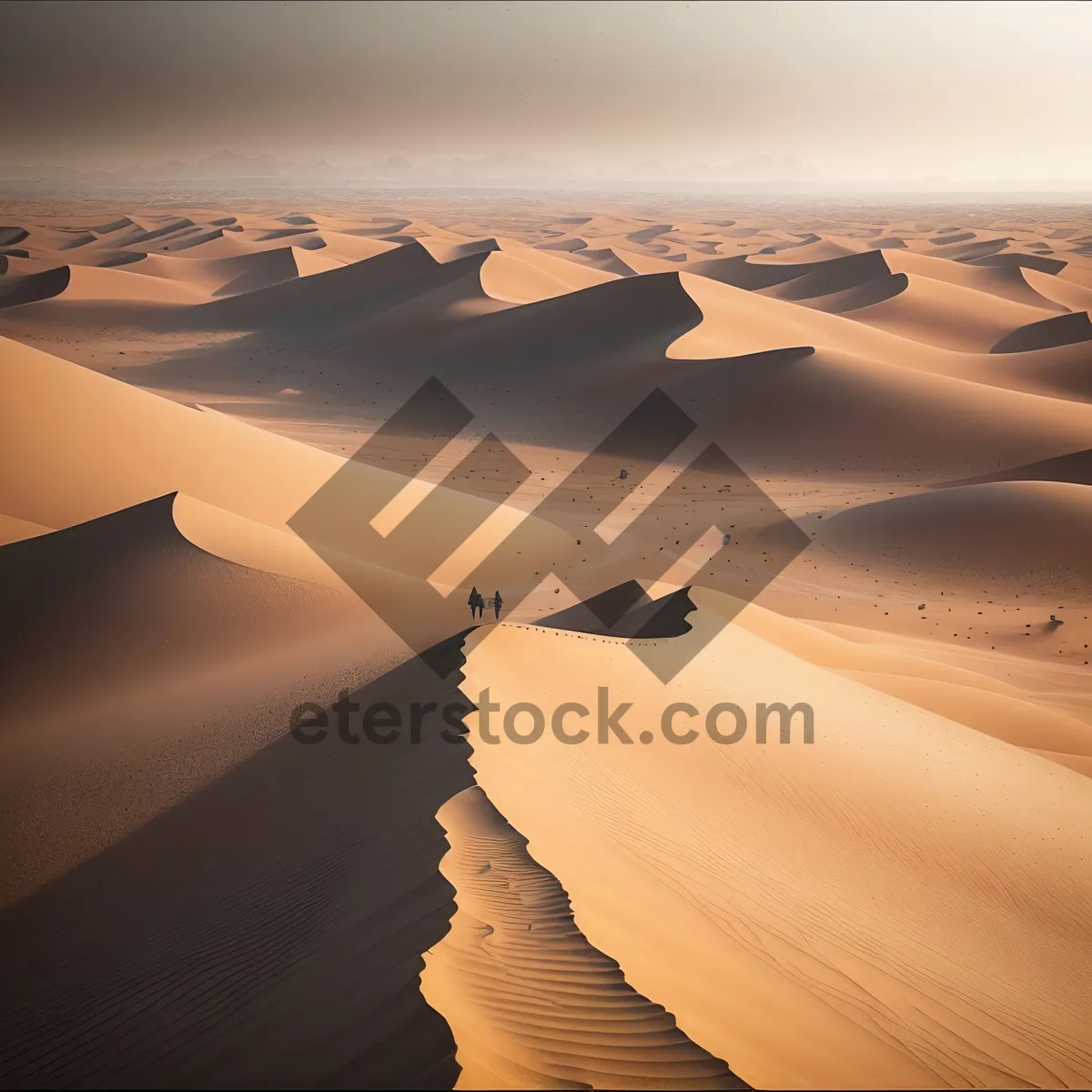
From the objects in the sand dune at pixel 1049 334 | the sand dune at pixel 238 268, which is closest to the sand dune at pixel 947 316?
the sand dune at pixel 1049 334

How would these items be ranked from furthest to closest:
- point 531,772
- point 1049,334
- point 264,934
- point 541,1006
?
point 1049,334, point 531,772, point 264,934, point 541,1006

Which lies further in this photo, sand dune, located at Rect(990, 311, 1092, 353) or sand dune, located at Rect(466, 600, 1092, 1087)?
sand dune, located at Rect(990, 311, 1092, 353)

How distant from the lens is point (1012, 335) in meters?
51.0

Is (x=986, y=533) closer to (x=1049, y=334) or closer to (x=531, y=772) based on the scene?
(x=531, y=772)

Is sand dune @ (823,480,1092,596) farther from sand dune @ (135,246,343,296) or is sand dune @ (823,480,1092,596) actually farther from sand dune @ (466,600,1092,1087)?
sand dune @ (135,246,343,296)

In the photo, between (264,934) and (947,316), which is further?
(947,316)

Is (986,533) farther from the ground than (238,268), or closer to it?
farther from the ground

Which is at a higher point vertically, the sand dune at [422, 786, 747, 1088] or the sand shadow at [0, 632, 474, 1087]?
the sand dune at [422, 786, 747, 1088]

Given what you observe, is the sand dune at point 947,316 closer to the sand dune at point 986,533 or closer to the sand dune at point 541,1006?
the sand dune at point 986,533

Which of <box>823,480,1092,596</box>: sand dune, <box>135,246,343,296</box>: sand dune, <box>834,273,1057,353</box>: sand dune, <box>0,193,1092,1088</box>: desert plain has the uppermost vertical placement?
<box>0,193,1092,1088</box>: desert plain

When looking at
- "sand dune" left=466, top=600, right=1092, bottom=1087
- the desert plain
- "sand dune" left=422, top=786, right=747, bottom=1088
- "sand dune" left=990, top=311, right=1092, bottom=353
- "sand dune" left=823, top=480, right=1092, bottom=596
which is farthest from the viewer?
"sand dune" left=990, top=311, right=1092, bottom=353

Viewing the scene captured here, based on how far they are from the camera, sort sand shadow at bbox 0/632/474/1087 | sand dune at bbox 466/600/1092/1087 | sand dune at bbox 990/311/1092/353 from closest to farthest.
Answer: sand shadow at bbox 0/632/474/1087, sand dune at bbox 466/600/1092/1087, sand dune at bbox 990/311/1092/353

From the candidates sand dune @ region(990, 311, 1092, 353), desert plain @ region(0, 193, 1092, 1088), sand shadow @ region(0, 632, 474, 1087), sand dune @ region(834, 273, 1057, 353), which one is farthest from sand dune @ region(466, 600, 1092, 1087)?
sand dune @ region(834, 273, 1057, 353)

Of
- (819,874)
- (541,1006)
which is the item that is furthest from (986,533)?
(541,1006)
